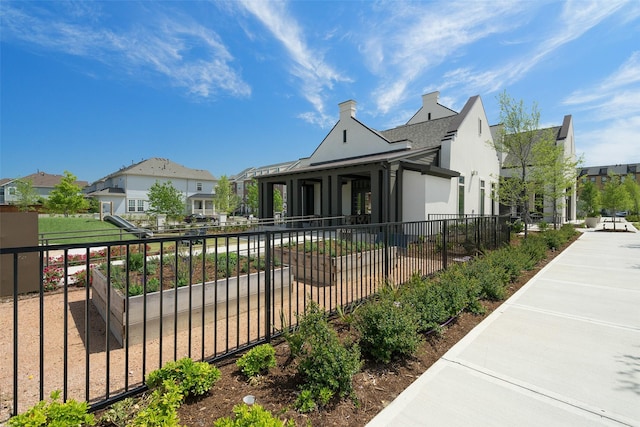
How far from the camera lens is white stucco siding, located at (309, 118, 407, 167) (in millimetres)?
19234

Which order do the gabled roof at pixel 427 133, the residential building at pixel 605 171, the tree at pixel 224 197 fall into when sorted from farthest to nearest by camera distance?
the residential building at pixel 605 171 < the tree at pixel 224 197 < the gabled roof at pixel 427 133

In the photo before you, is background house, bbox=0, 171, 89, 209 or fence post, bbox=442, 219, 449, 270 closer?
fence post, bbox=442, 219, 449, 270

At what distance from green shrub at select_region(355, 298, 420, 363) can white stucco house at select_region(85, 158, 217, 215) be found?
42.3 meters

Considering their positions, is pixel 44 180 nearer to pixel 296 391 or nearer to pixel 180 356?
pixel 180 356

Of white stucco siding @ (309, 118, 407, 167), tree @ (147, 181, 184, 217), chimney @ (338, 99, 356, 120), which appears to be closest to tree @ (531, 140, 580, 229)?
white stucco siding @ (309, 118, 407, 167)

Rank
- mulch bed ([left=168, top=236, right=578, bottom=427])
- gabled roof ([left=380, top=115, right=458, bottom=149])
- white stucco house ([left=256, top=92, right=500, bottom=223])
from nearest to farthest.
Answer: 1. mulch bed ([left=168, top=236, right=578, bottom=427])
2. white stucco house ([left=256, top=92, right=500, bottom=223])
3. gabled roof ([left=380, top=115, right=458, bottom=149])

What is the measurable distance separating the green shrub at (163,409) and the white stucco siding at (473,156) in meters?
17.4

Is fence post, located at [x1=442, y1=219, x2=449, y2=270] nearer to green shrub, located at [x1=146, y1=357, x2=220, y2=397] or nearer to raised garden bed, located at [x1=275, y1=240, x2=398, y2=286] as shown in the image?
raised garden bed, located at [x1=275, y1=240, x2=398, y2=286]

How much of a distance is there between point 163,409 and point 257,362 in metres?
0.96

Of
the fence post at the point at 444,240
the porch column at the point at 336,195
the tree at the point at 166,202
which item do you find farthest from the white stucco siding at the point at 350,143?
the tree at the point at 166,202

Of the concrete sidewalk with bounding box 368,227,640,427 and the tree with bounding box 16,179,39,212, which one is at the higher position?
the tree with bounding box 16,179,39,212

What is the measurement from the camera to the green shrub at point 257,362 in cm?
291

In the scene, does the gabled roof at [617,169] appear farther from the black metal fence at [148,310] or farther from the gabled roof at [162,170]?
the black metal fence at [148,310]

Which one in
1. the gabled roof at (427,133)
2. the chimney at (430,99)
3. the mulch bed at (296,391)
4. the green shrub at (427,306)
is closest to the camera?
the mulch bed at (296,391)
